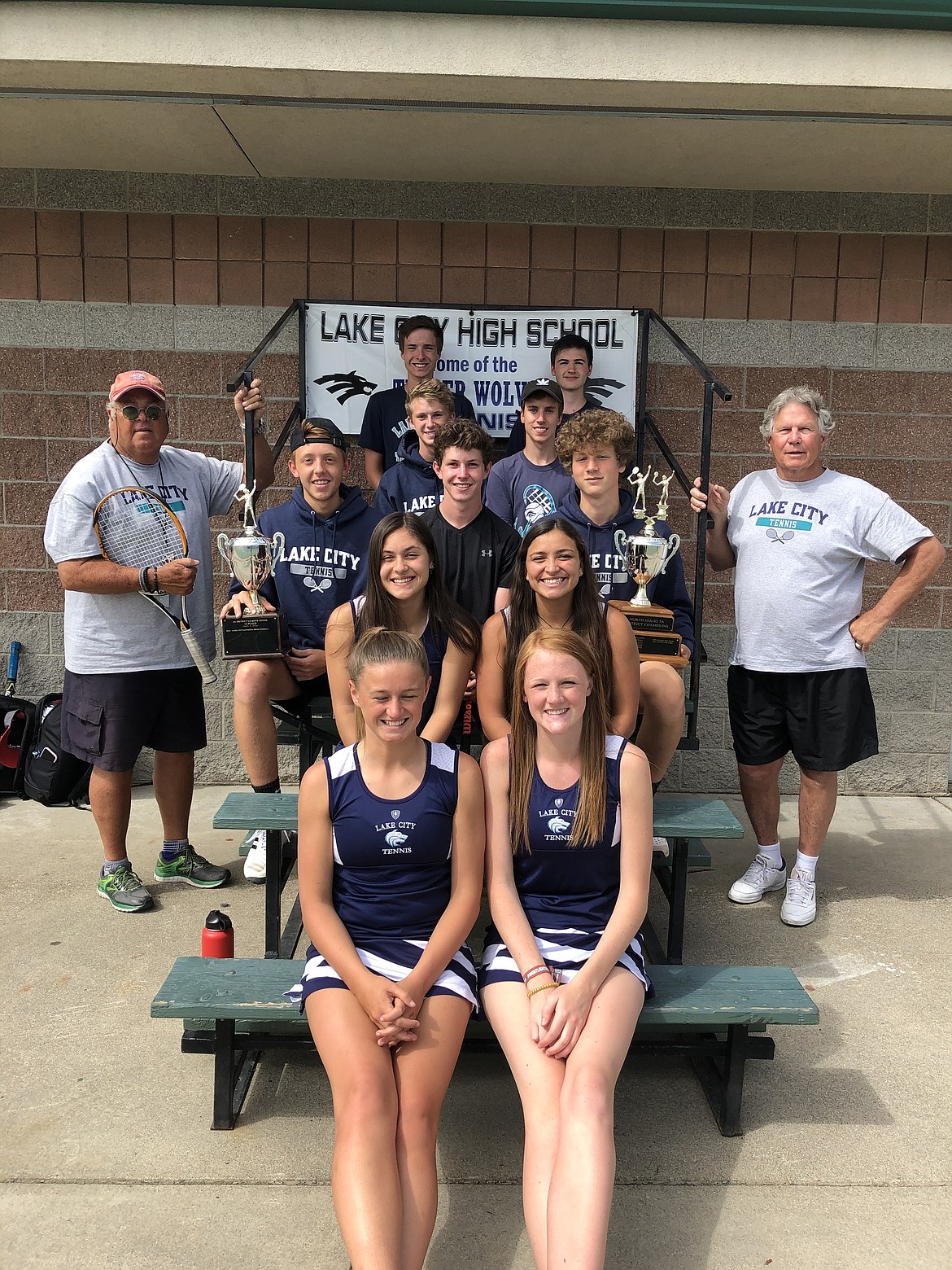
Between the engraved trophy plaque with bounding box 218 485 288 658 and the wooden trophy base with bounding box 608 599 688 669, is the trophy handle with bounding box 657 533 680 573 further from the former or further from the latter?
the engraved trophy plaque with bounding box 218 485 288 658

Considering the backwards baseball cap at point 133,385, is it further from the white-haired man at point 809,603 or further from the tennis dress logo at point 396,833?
the tennis dress logo at point 396,833

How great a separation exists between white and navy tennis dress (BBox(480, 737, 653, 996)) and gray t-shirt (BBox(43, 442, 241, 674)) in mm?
1989

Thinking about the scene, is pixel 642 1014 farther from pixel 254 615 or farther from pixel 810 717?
pixel 254 615

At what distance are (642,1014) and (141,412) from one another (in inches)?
A: 113

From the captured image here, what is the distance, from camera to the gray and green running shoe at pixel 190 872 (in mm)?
4250

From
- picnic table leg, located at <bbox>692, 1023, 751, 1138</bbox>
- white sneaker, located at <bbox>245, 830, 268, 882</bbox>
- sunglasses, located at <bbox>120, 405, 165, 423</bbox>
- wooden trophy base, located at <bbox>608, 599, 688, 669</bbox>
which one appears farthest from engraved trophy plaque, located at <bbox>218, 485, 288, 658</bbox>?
picnic table leg, located at <bbox>692, 1023, 751, 1138</bbox>

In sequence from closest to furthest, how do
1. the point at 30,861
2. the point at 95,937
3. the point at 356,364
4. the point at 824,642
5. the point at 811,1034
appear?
the point at 811,1034
the point at 95,937
the point at 824,642
the point at 30,861
the point at 356,364

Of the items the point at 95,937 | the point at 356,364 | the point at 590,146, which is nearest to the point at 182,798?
the point at 95,937

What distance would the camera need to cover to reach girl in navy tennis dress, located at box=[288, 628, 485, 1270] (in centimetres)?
236

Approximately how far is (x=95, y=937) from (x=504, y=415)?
9.99ft

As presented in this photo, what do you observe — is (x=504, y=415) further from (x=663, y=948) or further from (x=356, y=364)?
(x=663, y=948)

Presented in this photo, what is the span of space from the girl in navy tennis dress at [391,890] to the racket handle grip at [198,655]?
1368 mm

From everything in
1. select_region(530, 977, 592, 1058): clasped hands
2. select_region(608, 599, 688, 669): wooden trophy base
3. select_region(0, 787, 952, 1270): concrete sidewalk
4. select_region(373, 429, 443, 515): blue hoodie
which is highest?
select_region(373, 429, 443, 515): blue hoodie

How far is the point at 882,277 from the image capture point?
5324 mm
